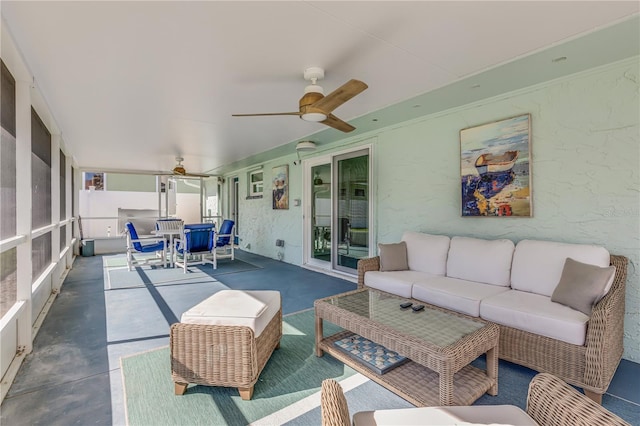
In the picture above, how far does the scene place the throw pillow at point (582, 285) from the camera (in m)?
2.11

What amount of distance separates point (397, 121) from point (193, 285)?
12.8 feet

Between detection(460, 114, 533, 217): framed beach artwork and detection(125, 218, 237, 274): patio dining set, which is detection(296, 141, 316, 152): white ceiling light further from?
detection(125, 218, 237, 274): patio dining set

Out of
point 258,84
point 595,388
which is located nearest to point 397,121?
point 258,84

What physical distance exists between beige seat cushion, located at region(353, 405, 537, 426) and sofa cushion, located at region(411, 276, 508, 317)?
1.45m

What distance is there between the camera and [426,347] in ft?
5.77

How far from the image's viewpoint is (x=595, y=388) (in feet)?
6.21

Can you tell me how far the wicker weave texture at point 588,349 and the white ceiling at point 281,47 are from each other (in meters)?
1.85

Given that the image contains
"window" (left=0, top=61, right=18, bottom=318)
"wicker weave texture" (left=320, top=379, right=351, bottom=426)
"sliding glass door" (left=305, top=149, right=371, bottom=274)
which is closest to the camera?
"wicker weave texture" (left=320, top=379, right=351, bottom=426)

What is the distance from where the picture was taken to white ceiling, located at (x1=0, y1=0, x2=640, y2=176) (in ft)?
6.24

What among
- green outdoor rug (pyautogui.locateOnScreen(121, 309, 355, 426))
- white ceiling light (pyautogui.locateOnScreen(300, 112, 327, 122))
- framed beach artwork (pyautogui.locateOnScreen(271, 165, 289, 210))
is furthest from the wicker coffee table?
framed beach artwork (pyautogui.locateOnScreen(271, 165, 289, 210))

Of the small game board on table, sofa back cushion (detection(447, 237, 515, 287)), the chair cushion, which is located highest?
sofa back cushion (detection(447, 237, 515, 287))

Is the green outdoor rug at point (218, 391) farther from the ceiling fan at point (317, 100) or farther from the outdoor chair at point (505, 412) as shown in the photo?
the ceiling fan at point (317, 100)

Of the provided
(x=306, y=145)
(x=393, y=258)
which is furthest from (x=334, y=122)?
(x=306, y=145)

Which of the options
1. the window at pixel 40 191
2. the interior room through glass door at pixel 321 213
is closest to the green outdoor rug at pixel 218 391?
the window at pixel 40 191
